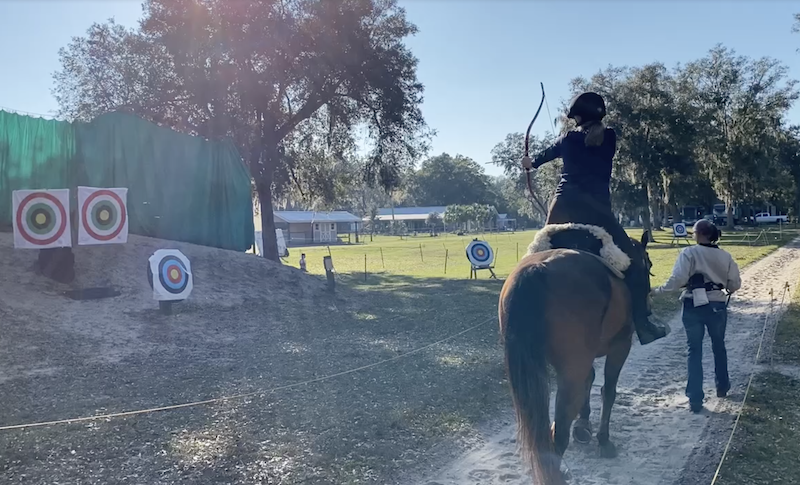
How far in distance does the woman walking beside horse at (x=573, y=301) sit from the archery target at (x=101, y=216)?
9038mm

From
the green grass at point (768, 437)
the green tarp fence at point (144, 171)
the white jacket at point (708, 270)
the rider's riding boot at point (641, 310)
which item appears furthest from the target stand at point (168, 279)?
the green grass at point (768, 437)

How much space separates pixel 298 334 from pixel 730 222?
47.9 meters

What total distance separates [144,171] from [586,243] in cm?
1257

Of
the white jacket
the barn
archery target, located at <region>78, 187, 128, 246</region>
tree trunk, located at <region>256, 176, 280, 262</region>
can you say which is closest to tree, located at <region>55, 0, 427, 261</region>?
tree trunk, located at <region>256, 176, 280, 262</region>

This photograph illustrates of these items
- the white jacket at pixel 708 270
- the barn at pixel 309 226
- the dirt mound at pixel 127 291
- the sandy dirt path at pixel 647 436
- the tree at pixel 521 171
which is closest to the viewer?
the sandy dirt path at pixel 647 436

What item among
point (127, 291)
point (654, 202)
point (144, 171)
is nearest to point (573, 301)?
point (127, 291)

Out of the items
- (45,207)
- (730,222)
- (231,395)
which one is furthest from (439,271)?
(730,222)

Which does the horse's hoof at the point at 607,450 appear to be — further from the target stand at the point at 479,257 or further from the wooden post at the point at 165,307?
the target stand at the point at 479,257

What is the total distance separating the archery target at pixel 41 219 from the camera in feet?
32.8

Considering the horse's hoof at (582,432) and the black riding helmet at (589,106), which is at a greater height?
the black riding helmet at (589,106)

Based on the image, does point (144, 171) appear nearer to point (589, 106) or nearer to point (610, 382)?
point (589, 106)

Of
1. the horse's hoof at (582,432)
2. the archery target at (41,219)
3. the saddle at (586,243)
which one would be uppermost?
the archery target at (41,219)

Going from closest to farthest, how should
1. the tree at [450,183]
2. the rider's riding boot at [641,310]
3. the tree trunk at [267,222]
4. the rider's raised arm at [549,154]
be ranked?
the rider's riding boot at [641,310] → the rider's raised arm at [549,154] → the tree trunk at [267,222] → the tree at [450,183]

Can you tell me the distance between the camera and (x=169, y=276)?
34.4ft
